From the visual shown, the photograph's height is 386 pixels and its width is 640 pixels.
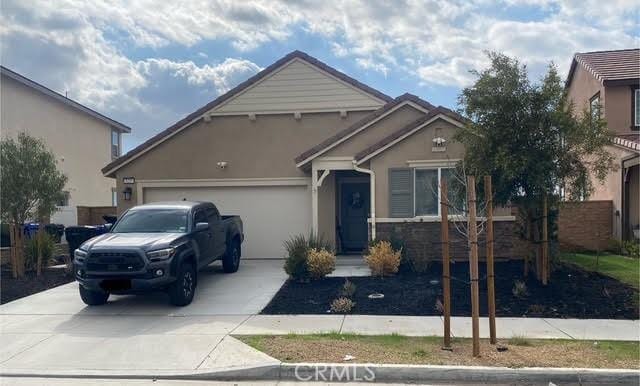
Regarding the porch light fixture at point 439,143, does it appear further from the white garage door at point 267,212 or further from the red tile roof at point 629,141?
the red tile roof at point 629,141

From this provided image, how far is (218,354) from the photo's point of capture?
6652 millimetres

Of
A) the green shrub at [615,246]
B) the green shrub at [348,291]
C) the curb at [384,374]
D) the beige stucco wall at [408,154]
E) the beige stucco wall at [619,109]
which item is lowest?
the curb at [384,374]

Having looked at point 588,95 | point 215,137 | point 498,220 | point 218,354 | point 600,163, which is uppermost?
point 588,95

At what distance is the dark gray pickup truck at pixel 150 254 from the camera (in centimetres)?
869

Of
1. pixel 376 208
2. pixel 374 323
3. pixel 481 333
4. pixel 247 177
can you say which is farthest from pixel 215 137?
pixel 481 333

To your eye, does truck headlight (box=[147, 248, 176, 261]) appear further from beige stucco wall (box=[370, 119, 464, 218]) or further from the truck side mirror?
beige stucco wall (box=[370, 119, 464, 218])

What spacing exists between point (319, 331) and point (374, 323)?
3.21 feet

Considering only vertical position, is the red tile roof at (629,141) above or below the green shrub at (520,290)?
above

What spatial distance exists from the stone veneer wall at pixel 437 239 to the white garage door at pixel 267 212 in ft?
10.9

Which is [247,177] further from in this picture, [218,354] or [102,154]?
[102,154]

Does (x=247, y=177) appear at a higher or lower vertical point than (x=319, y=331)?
higher

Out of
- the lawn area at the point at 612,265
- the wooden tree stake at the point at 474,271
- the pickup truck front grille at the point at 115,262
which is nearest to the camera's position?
the wooden tree stake at the point at 474,271

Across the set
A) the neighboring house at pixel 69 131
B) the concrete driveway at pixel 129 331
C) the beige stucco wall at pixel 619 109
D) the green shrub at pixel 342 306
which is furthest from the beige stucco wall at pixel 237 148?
the beige stucco wall at pixel 619 109

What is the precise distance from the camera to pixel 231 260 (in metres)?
12.8
